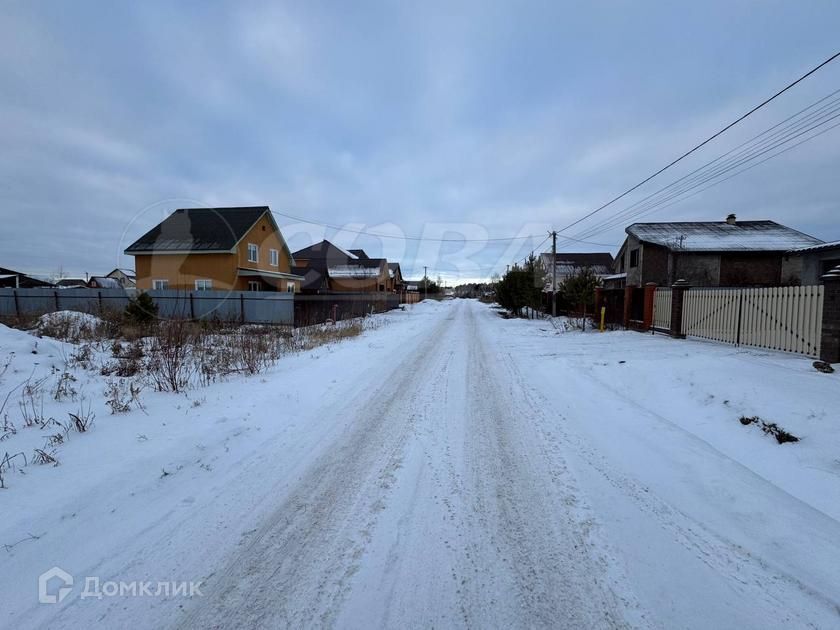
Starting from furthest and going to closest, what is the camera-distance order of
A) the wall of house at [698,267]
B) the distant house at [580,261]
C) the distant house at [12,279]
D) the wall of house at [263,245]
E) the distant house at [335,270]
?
the distant house at [580,261] < the distant house at [335,270] < the distant house at [12,279] < the wall of house at [263,245] < the wall of house at [698,267]

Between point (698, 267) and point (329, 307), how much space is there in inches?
1030

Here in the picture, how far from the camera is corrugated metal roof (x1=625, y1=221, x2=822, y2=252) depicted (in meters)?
26.5

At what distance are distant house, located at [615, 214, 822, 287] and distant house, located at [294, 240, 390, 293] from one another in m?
27.2

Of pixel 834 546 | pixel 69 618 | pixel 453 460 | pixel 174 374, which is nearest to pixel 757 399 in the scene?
pixel 834 546

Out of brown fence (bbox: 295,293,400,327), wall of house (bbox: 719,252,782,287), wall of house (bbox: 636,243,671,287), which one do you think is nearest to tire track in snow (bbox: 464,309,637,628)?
brown fence (bbox: 295,293,400,327)

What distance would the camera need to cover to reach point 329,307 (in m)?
21.4

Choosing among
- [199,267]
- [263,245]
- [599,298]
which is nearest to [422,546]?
[599,298]

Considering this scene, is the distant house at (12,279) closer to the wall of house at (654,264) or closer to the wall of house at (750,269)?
the wall of house at (654,264)

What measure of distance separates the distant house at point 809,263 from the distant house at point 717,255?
0.75 m

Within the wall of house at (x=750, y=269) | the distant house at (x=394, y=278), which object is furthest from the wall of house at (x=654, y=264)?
the distant house at (x=394, y=278)

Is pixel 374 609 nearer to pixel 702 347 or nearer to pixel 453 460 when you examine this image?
pixel 453 460

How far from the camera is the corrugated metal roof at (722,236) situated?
26.5 metres

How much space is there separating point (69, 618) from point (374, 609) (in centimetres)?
164

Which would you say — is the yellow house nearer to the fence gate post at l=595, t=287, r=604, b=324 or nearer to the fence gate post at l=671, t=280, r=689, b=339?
the fence gate post at l=595, t=287, r=604, b=324
